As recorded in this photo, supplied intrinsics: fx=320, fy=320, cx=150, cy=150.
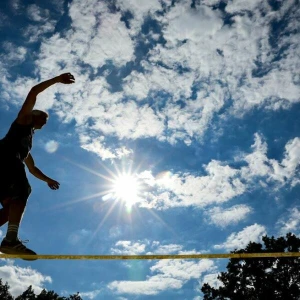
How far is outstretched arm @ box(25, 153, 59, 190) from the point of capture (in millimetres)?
5910

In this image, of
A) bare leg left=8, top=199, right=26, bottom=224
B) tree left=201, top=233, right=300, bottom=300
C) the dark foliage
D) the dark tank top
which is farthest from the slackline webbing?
the dark foliage

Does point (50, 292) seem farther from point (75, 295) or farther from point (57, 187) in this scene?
point (57, 187)

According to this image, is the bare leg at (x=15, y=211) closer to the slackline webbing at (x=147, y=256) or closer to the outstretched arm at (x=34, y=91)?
the slackline webbing at (x=147, y=256)

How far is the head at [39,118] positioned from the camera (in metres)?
5.11

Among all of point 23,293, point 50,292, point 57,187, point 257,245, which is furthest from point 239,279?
point 23,293

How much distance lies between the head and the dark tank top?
10 centimetres

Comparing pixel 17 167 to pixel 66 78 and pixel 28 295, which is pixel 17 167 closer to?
pixel 66 78

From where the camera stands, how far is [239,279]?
4103cm

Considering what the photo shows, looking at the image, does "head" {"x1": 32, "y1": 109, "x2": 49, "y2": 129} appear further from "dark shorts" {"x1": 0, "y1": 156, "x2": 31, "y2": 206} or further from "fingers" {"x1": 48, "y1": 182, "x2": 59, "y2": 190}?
"fingers" {"x1": 48, "y1": 182, "x2": 59, "y2": 190}

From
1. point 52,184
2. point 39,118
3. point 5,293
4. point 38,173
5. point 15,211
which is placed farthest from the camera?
point 5,293

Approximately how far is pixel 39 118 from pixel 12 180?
1.08 meters

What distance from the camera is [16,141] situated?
4.90 metres

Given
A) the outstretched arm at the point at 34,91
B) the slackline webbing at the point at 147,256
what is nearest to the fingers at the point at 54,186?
the outstretched arm at the point at 34,91

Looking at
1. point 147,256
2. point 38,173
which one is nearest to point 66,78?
point 38,173
